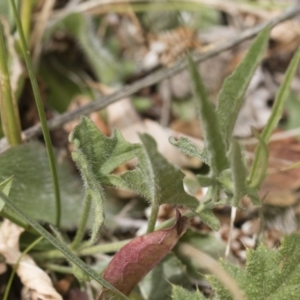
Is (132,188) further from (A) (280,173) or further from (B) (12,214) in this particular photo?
(A) (280,173)

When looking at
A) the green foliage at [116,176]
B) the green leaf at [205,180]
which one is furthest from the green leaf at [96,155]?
the green leaf at [205,180]

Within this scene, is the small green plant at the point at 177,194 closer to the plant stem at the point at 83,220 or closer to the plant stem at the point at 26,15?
the plant stem at the point at 83,220

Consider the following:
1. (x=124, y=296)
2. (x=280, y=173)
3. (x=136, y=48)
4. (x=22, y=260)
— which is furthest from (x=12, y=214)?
(x=136, y=48)

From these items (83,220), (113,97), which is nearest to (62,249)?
(83,220)

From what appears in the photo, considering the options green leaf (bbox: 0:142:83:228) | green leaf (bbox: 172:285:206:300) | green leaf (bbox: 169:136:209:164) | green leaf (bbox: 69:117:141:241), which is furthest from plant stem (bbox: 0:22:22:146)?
green leaf (bbox: 172:285:206:300)

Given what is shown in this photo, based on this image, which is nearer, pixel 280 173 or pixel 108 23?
pixel 280 173
